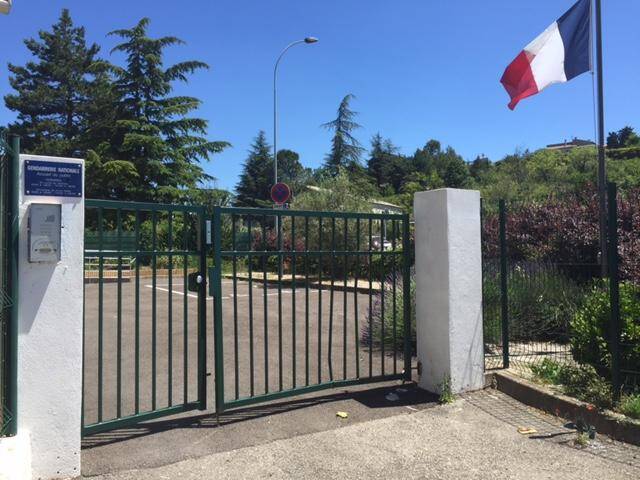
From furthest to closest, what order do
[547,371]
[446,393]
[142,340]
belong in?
[142,340], [547,371], [446,393]

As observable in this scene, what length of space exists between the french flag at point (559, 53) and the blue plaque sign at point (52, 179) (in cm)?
800

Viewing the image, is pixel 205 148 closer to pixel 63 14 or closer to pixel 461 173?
pixel 63 14

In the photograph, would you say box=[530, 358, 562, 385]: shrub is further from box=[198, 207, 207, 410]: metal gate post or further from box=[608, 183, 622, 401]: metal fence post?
box=[198, 207, 207, 410]: metal gate post

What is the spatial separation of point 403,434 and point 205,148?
3169 cm

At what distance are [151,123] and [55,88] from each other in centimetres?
1446

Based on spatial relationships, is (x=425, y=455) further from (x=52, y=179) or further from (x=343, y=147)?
(x=343, y=147)

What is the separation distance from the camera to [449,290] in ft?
18.9

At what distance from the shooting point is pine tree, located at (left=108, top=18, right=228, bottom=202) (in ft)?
106

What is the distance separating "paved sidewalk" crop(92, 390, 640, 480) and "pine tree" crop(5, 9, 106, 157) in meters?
40.2

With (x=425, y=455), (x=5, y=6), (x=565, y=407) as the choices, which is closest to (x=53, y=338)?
(x=5, y=6)

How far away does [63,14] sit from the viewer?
145 feet

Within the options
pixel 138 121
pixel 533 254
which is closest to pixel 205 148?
pixel 138 121

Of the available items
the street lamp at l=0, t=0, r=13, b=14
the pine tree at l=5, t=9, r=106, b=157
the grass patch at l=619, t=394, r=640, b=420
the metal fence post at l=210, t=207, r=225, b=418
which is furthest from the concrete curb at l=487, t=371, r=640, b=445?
the pine tree at l=5, t=9, r=106, b=157

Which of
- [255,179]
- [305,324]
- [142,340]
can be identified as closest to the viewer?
[305,324]
